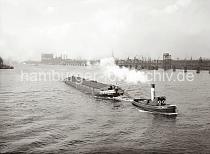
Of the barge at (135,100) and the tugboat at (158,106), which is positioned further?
the barge at (135,100)

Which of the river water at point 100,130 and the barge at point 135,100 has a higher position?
the barge at point 135,100

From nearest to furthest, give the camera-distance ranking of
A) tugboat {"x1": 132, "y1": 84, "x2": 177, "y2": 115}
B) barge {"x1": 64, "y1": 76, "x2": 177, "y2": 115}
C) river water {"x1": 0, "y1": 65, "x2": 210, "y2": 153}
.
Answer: river water {"x1": 0, "y1": 65, "x2": 210, "y2": 153}
tugboat {"x1": 132, "y1": 84, "x2": 177, "y2": 115}
barge {"x1": 64, "y1": 76, "x2": 177, "y2": 115}

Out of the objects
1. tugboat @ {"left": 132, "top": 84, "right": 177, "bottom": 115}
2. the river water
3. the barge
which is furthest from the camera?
the barge

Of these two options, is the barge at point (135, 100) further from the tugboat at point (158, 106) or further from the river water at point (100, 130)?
the river water at point (100, 130)

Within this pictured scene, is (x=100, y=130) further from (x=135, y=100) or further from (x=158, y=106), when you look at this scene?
(x=135, y=100)

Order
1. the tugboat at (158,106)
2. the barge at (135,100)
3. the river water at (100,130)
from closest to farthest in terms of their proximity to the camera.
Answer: the river water at (100,130), the tugboat at (158,106), the barge at (135,100)

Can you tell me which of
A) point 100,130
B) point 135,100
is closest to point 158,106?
point 135,100

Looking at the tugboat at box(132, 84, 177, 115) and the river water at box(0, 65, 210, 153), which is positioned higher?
the tugboat at box(132, 84, 177, 115)

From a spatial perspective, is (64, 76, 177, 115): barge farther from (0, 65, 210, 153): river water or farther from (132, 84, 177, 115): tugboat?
(0, 65, 210, 153): river water

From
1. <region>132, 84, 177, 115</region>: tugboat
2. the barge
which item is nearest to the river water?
<region>132, 84, 177, 115</region>: tugboat

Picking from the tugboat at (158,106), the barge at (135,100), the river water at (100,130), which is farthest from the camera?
the barge at (135,100)

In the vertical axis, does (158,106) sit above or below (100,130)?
above

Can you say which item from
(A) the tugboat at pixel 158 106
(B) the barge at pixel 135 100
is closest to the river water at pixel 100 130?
(A) the tugboat at pixel 158 106

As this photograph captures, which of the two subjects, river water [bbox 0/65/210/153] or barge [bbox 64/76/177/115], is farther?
barge [bbox 64/76/177/115]
